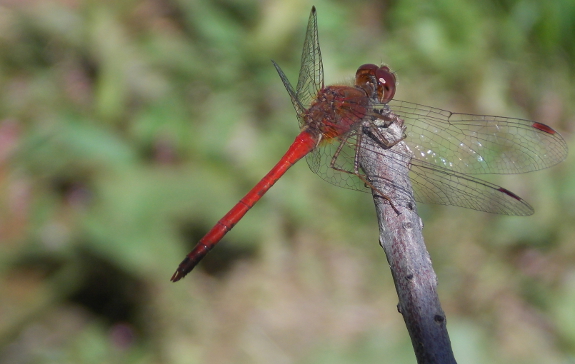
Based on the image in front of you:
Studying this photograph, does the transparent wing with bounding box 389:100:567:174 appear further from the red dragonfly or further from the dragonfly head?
the dragonfly head

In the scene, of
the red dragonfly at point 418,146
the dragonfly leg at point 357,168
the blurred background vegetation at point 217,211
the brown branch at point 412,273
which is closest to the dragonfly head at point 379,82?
the red dragonfly at point 418,146

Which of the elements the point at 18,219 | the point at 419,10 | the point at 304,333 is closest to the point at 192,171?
the point at 18,219

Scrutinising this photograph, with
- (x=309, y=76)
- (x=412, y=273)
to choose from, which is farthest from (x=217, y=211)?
(x=412, y=273)

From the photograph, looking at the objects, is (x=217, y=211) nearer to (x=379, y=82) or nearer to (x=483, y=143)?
(x=379, y=82)

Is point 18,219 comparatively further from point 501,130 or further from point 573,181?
point 573,181

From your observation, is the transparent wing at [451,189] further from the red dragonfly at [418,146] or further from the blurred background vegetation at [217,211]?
the blurred background vegetation at [217,211]
